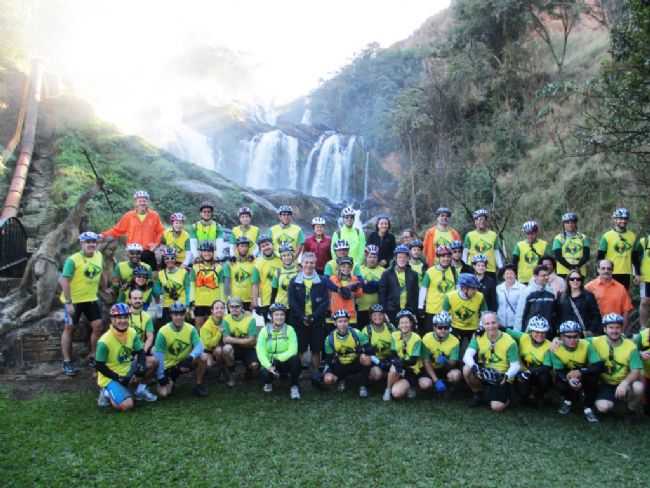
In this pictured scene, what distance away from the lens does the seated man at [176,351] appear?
680cm

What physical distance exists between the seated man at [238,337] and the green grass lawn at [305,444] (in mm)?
618

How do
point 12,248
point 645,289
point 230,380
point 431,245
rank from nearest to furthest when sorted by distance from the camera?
point 230,380 < point 645,289 < point 431,245 < point 12,248

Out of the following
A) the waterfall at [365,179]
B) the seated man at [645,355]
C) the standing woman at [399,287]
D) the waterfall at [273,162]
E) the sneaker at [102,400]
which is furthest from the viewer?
the waterfall at [273,162]

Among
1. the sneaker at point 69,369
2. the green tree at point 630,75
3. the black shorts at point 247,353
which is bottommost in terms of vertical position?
the sneaker at point 69,369

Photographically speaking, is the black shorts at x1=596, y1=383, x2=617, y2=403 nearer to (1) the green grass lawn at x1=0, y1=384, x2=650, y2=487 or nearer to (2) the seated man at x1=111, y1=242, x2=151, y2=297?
(1) the green grass lawn at x1=0, y1=384, x2=650, y2=487

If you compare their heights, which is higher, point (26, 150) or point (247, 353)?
point (26, 150)

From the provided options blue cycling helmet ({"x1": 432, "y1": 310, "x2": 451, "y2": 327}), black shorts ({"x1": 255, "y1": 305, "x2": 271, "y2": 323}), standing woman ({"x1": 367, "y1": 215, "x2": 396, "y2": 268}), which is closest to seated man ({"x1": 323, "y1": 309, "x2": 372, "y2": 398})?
blue cycling helmet ({"x1": 432, "y1": 310, "x2": 451, "y2": 327})

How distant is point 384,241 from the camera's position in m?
8.36

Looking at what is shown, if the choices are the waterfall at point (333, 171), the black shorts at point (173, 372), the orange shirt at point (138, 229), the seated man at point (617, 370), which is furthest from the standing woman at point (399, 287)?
the waterfall at point (333, 171)

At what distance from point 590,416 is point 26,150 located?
60.2 ft

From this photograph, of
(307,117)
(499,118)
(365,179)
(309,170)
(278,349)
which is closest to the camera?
(278,349)

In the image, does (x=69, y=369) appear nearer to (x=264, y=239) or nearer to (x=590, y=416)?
(x=264, y=239)

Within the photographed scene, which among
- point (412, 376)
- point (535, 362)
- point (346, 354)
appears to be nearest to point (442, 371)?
point (412, 376)

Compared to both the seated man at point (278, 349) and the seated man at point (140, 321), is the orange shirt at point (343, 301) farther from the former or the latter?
the seated man at point (140, 321)
